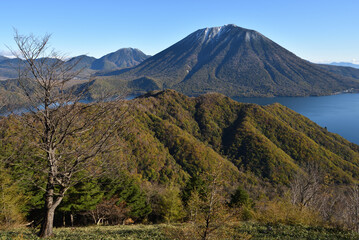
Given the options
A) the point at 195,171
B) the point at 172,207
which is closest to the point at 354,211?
the point at 172,207

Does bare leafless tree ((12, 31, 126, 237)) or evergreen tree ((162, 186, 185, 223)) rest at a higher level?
bare leafless tree ((12, 31, 126, 237))

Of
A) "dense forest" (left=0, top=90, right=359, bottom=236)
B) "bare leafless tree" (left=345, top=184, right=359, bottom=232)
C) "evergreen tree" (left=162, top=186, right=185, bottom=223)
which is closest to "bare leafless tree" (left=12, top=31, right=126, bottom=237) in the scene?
"dense forest" (left=0, top=90, right=359, bottom=236)

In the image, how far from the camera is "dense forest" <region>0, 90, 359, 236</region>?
10.5 m

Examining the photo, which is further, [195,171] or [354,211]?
[195,171]

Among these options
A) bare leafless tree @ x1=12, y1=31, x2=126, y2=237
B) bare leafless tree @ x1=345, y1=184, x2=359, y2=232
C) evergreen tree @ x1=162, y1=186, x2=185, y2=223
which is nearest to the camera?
bare leafless tree @ x1=12, y1=31, x2=126, y2=237

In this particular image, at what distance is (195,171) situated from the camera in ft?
278

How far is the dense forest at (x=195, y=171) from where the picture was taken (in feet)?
34.5

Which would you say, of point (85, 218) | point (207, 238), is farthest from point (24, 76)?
point (85, 218)

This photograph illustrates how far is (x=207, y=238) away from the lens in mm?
9359

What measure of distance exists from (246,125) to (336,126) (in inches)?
4792

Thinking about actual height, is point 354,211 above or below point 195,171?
above

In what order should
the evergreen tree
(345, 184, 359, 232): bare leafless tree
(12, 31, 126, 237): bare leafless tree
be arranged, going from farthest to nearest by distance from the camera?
the evergreen tree < (345, 184, 359, 232): bare leafless tree < (12, 31, 126, 237): bare leafless tree

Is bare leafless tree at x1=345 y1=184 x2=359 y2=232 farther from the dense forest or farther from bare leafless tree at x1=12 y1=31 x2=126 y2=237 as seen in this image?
bare leafless tree at x1=12 y1=31 x2=126 y2=237

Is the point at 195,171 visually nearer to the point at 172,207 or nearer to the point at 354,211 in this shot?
the point at 172,207
